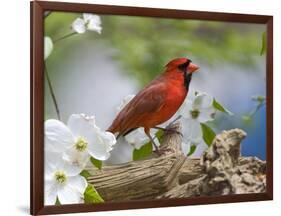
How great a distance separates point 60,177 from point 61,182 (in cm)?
2

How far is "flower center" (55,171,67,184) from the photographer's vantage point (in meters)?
2.18

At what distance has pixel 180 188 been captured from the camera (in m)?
2.38

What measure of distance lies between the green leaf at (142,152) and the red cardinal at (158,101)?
0.10 feet

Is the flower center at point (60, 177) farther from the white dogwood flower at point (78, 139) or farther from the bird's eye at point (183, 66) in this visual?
the bird's eye at point (183, 66)

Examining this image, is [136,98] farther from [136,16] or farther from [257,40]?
[257,40]

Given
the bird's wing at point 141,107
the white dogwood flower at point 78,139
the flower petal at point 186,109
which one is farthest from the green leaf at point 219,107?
the white dogwood flower at point 78,139

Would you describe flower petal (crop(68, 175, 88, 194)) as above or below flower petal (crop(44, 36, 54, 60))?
below

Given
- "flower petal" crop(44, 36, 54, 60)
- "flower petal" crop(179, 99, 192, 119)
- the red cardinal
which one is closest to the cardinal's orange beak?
the red cardinal

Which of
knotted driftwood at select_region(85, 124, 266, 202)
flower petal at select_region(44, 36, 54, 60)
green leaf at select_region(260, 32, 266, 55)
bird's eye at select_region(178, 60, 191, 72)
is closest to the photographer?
flower petal at select_region(44, 36, 54, 60)

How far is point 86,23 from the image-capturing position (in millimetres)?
2191

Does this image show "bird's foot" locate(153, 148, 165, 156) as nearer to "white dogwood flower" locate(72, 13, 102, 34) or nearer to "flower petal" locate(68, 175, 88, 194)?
"flower petal" locate(68, 175, 88, 194)

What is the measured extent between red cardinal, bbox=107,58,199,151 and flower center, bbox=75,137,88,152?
10 centimetres

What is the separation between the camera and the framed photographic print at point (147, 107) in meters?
2.16

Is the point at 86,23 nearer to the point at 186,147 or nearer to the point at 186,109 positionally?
the point at 186,109
